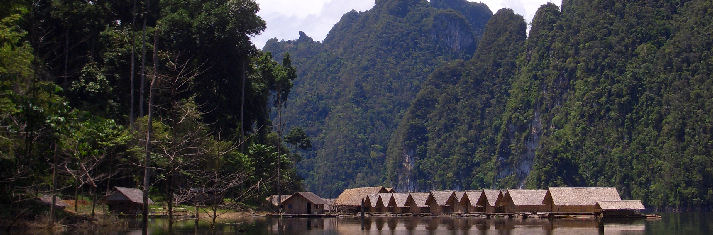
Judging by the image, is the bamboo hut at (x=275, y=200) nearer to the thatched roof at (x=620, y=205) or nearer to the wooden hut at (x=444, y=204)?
the wooden hut at (x=444, y=204)

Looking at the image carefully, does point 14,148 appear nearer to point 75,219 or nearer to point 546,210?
point 75,219

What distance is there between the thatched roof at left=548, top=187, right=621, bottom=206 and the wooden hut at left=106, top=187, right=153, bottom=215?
4417 centimetres

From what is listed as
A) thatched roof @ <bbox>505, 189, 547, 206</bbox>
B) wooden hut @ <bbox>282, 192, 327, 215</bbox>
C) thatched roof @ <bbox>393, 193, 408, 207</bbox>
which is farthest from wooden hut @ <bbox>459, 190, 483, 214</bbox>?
wooden hut @ <bbox>282, 192, 327, 215</bbox>

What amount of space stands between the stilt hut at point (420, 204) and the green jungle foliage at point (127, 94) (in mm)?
17246

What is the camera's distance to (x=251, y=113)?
7025cm

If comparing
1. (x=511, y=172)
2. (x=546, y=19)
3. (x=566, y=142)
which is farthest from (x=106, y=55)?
(x=546, y=19)

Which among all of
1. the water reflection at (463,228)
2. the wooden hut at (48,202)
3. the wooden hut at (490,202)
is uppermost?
the wooden hut at (48,202)

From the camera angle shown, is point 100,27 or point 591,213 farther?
point 591,213

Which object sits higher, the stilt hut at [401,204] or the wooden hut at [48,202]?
the wooden hut at [48,202]

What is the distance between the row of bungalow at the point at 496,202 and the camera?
6794 cm

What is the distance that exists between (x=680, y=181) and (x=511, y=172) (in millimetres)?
61246

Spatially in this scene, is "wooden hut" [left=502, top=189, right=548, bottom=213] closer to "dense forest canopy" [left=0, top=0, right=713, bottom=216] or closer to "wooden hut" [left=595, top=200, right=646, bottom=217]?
"wooden hut" [left=595, top=200, right=646, bottom=217]

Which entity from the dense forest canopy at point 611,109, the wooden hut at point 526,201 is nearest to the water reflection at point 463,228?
the wooden hut at point 526,201

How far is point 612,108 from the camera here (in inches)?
5635
